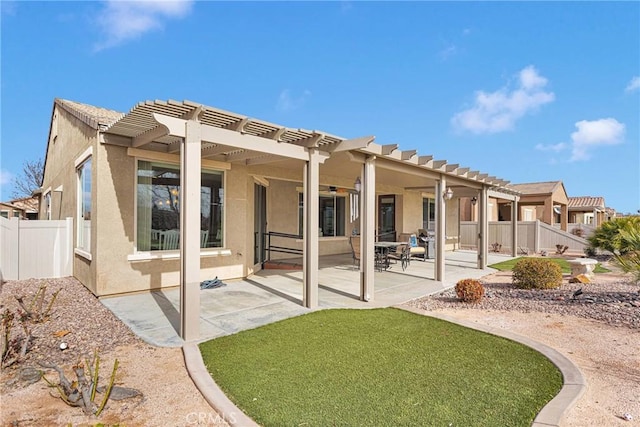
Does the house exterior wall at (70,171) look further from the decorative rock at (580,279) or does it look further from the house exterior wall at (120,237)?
the decorative rock at (580,279)

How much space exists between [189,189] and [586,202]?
3902 centimetres

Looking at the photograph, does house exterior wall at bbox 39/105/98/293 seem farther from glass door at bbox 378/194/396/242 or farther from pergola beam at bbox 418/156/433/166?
glass door at bbox 378/194/396/242

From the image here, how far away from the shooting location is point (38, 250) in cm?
895

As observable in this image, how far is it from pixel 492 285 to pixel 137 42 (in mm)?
13223

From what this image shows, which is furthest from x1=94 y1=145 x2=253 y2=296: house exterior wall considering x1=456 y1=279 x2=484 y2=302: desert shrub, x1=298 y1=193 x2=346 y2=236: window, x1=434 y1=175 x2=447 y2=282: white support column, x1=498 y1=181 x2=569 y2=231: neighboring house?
x1=498 y1=181 x2=569 y2=231: neighboring house

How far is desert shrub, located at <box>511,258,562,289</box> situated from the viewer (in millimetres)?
8492

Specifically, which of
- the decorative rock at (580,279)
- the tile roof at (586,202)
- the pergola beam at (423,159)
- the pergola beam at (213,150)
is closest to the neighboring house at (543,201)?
the tile roof at (586,202)

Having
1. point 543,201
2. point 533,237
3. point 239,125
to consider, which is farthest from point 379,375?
point 543,201

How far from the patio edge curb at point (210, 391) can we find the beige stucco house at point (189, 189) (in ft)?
2.36

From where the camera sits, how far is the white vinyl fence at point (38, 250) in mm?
8922

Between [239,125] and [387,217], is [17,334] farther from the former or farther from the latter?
[387,217]

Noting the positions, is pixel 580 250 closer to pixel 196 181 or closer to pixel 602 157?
pixel 602 157

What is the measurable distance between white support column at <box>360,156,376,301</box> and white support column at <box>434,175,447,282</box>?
2.98 metres

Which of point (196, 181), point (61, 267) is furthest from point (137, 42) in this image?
point (196, 181)
